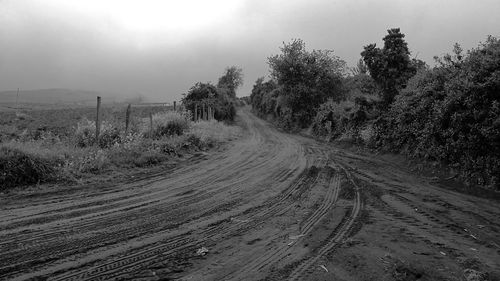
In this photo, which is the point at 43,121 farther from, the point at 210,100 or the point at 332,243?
the point at 332,243

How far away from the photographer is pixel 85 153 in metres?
10.7

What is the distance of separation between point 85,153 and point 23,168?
2.34 m

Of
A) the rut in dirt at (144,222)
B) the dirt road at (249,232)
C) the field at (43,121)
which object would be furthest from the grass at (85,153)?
the field at (43,121)

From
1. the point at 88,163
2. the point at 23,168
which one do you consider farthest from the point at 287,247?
the point at 88,163

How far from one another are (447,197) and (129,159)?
863 centimetres

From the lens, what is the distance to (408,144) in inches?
561

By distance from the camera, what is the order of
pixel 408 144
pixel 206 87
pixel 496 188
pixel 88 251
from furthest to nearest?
pixel 206 87, pixel 408 144, pixel 496 188, pixel 88 251

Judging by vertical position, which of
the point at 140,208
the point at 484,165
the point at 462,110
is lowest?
the point at 140,208

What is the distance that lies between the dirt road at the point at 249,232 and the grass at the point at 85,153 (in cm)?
93

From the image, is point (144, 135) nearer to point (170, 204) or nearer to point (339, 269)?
point (170, 204)

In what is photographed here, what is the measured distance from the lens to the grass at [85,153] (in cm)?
842

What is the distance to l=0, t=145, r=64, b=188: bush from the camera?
8.13 metres

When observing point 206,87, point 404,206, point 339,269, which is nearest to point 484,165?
point 404,206

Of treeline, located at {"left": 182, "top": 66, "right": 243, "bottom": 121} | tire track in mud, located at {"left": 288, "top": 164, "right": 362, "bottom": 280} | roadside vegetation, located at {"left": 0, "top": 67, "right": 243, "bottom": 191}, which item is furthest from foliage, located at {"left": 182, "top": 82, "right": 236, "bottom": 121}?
tire track in mud, located at {"left": 288, "top": 164, "right": 362, "bottom": 280}
